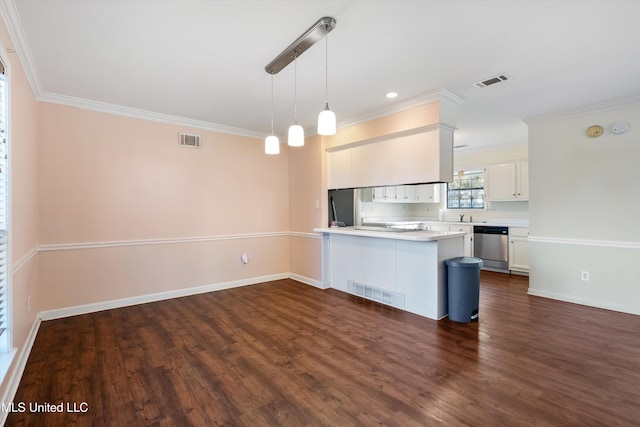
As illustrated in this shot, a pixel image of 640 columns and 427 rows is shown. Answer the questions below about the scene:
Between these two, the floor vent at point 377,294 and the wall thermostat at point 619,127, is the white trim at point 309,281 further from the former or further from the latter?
the wall thermostat at point 619,127

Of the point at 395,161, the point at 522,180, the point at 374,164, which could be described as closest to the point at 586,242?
the point at 522,180

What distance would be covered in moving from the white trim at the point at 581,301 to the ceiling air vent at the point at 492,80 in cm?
311

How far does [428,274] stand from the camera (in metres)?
3.55

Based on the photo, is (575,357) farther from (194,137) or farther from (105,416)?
(194,137)

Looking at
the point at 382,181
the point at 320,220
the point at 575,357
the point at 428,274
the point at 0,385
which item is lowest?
the point at 575,357

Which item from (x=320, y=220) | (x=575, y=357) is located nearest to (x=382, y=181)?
(x=320, y=220)

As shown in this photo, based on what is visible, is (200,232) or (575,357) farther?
(200,232)

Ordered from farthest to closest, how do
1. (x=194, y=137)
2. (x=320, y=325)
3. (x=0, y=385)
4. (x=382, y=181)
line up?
1. (x=194, y=137)
2. (x=382, y=181)
3. (x=320, y=325)
4. (x=0, y=385)

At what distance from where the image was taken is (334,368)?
2453 mm

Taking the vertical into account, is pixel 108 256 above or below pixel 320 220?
below

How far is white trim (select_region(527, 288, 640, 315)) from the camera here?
370 cm

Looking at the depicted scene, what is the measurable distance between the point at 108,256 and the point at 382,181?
379 cm

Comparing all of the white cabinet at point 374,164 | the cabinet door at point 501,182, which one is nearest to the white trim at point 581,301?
the cabinet door at point 501,182

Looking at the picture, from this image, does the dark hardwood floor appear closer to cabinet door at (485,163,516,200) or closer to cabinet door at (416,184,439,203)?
cabinet door at (485,163,516,200)
